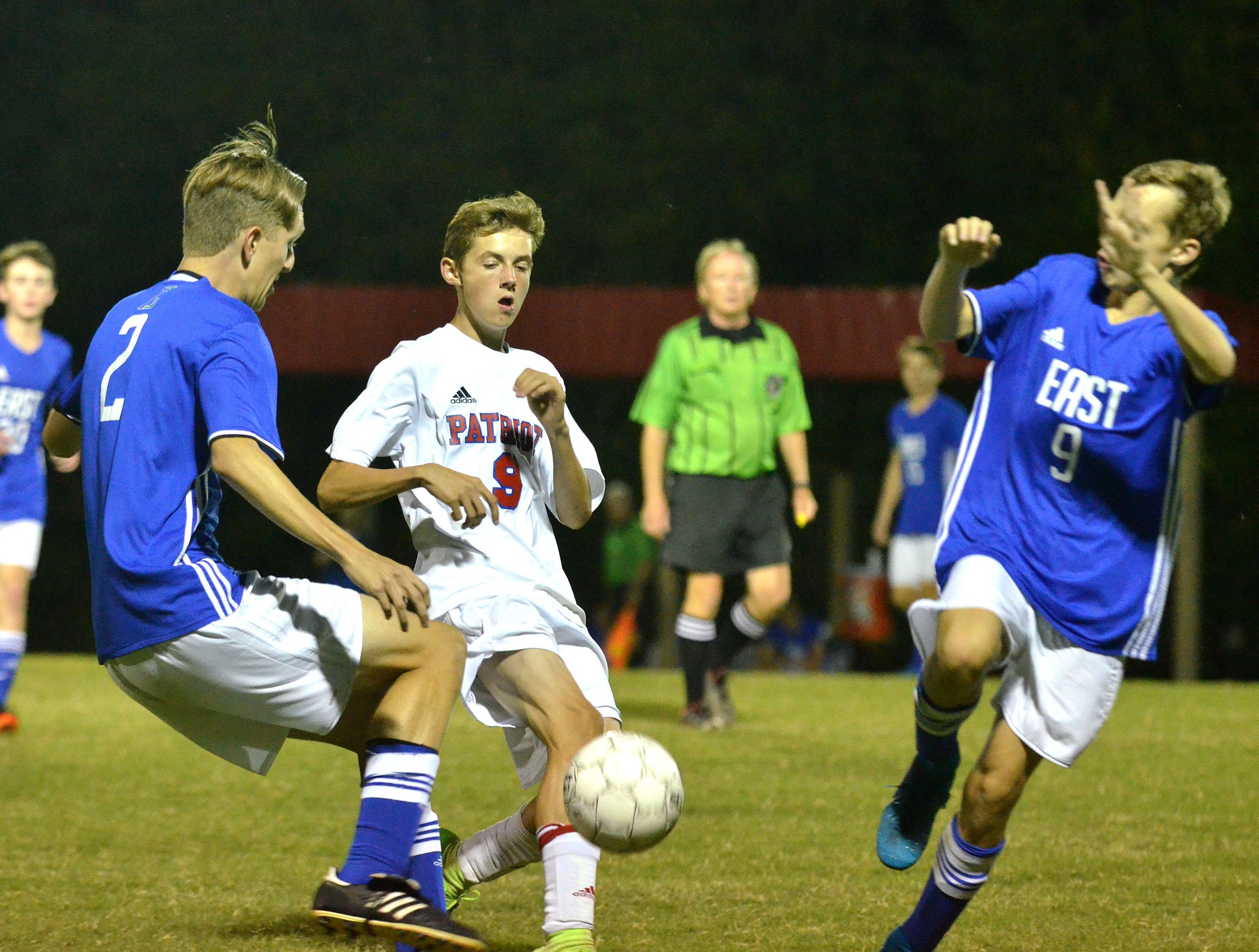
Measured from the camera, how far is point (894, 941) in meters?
3.93

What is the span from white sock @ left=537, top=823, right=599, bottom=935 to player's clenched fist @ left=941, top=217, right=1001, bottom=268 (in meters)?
1.59

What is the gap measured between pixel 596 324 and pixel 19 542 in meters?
7.41

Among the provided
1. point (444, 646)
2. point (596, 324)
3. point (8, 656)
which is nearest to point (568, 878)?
point (444, 646)

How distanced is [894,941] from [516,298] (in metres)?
1.86

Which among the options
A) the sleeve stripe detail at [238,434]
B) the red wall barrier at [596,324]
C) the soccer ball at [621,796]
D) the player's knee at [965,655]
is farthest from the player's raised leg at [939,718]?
the red wall barrier at [596,324]

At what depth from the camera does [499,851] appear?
423cm

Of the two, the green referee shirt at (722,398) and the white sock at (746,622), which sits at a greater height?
the green referee shirt at (722,398)

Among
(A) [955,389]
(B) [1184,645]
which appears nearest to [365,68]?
(A) [955,389]

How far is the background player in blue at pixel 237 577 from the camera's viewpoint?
338 cm

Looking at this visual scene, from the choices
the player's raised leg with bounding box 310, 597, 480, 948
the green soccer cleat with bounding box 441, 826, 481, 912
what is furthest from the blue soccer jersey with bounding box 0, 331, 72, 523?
the player's raised leg with bounding box 310, 597, 480, 948

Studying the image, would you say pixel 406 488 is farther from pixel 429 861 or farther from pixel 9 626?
pixel 9 626

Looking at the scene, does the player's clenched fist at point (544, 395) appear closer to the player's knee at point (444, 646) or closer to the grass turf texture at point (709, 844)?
the player's knee at point (444, 646)

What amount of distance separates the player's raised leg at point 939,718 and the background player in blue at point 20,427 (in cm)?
494

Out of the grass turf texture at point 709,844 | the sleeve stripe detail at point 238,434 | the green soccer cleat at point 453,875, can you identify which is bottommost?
the grass turf texture at point 709,844
